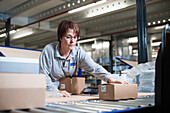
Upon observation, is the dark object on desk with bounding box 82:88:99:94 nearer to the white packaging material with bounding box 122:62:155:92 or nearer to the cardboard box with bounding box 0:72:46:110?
the white packaging material with bounding box 122:62:155:92

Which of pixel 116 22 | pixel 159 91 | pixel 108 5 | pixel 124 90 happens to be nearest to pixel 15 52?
pixel 124 90

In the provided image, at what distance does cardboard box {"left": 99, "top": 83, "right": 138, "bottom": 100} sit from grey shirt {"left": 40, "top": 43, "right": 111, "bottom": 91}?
526 mm

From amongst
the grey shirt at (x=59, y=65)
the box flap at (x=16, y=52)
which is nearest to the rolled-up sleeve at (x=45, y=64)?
the grey shirt at (x=59, y=65)

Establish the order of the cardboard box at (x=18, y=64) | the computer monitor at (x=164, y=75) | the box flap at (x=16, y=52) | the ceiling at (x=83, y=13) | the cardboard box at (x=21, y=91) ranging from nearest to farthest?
the cardboard box at (x=21, y=91), the computer monitor at (x=164, y=75), the cardboard box at (x=18, y=64), the box flap at (x=16, y=52), the ceiling at (x=83, y=13)

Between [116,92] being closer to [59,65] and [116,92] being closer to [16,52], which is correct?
[59,65]

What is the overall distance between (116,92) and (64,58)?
792mm

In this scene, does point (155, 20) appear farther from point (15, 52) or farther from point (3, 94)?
point (3, 94)

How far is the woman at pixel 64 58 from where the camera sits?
1.98 metres

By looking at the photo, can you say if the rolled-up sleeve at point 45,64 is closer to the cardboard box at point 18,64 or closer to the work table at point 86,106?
the cardboard box at point 18,64

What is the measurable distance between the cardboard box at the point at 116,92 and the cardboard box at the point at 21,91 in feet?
1.81

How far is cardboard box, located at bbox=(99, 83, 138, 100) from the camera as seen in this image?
1.41m

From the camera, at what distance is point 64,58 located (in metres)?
2.05

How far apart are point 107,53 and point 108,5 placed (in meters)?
5.79

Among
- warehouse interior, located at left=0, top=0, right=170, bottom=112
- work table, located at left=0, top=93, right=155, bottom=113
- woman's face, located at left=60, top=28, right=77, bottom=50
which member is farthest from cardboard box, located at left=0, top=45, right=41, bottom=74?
warehouse interior, located at left=0, top=0, right=170, bottom=112
